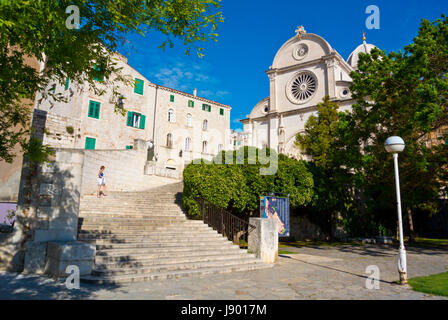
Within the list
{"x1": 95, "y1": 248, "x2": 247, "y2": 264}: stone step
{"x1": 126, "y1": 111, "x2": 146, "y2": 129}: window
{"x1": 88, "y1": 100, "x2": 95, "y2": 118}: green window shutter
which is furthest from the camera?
{"x1": 126, "y1": 111, "x2": 146, "y2": 129}: window

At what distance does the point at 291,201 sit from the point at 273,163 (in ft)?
8.25

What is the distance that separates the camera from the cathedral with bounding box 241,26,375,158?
36.5 m

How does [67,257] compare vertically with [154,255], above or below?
above

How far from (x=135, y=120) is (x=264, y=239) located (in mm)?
22508

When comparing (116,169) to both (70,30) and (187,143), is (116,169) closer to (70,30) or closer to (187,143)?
(70,30)

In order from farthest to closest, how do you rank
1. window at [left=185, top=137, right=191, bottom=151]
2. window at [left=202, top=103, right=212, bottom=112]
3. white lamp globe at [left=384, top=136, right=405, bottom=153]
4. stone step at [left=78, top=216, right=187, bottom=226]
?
1. window at [left=202, top=103, right=212, bottom=112]
2. window at [left=185, top=137, right=191, bottom=151]
3. stone step at [left=78, top=216, right=187, bottom=226]
4. white lamp globe at [left=384, top=136, right=405, bottom=153]

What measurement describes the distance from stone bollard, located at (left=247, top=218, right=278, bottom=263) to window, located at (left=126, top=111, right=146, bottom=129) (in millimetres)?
21387

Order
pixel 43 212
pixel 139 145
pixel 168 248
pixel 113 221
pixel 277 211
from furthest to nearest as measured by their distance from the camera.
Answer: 1. pixel 139 145
2. pixel 277 211
3. pixel 113 221
4. pixel 168 248
5. pixel 43 212

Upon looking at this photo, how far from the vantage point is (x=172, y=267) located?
7.70m

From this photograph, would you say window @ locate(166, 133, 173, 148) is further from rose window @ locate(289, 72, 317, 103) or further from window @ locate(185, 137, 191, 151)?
rose window @ locate(289, 72, 317, 103)

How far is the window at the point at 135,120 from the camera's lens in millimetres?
28094

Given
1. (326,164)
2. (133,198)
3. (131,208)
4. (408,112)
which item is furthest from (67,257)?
(326,164)

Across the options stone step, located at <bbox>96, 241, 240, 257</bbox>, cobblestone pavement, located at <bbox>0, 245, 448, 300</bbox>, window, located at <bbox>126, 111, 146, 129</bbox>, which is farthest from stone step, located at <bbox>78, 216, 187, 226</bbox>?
window, located at <bbox>126, 111, 146, 129</bbox>

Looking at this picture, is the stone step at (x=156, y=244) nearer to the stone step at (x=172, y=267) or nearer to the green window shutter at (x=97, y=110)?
the stone step at (x=172, y=267)
